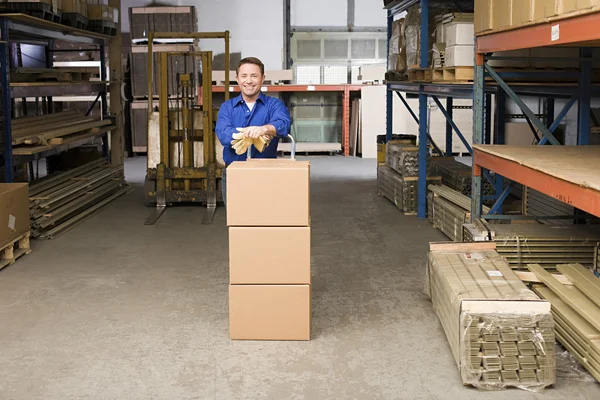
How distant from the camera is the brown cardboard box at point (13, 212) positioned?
680 centimetres

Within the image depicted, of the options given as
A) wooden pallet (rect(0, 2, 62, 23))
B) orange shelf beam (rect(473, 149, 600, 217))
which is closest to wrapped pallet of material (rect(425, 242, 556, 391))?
orange shelf beam (rect(473, 149, 600, 217))

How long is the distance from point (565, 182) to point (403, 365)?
1.45m

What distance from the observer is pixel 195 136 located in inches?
414

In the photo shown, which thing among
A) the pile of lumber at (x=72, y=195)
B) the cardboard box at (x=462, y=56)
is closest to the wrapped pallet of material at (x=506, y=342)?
the cardboard box at (x=462, y=56)

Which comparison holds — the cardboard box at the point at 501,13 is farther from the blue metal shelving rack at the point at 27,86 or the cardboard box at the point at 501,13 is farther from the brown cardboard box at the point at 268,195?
the blue metal shelving rack at the point at 27,86

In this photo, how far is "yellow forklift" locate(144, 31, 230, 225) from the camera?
10.1 metres

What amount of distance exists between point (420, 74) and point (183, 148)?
11.6 feet

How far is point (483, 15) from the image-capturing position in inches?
242

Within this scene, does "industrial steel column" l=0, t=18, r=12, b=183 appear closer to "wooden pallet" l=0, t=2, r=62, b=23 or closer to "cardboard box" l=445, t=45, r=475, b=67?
"wooden pallet" l=0, t=2, r=62, b=23

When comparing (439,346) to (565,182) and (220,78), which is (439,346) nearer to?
(565,182)

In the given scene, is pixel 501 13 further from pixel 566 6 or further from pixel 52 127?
pixel 52 127

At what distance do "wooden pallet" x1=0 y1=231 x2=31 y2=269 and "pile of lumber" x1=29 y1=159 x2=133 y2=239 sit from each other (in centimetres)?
63

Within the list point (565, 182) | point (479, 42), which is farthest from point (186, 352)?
point (479, 42)

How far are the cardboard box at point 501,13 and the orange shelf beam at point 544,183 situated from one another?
3.34 ft
